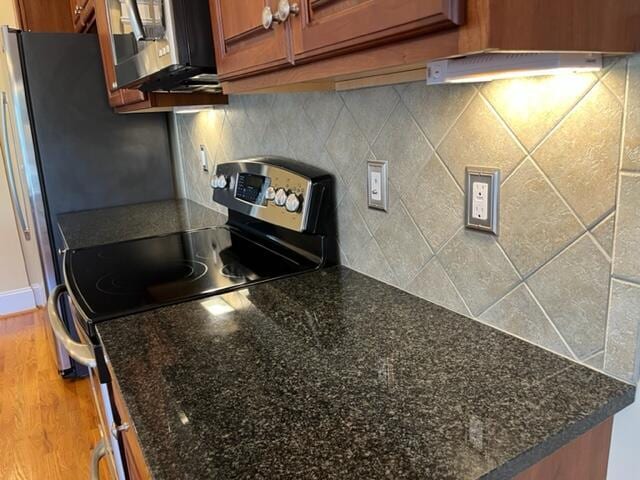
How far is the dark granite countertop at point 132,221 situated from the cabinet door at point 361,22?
1288mm

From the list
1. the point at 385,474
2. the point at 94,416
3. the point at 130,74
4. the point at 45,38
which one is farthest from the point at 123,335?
the point at 45,38

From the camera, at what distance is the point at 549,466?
69cm

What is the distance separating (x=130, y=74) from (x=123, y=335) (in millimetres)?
762

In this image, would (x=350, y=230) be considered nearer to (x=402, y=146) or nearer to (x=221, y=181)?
(x=402, y=146)

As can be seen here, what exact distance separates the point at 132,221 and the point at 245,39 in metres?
1.41

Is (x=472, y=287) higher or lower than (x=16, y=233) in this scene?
higher

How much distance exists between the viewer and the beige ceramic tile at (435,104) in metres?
0.89

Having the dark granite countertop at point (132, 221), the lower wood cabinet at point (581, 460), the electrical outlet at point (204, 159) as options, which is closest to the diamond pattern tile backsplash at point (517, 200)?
the lower wood cabinet at point (581, 460)

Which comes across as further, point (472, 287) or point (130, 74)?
point (130, 74)

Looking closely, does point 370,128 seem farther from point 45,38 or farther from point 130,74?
point 45,38

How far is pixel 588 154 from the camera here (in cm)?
70

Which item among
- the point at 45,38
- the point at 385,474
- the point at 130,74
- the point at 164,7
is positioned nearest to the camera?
the point at 385,474

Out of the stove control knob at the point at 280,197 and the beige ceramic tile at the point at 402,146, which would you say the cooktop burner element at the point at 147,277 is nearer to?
the stove control knob at the point at 280,197

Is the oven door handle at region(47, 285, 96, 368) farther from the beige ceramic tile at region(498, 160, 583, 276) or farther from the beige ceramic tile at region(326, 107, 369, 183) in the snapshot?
the beige ceramic tile at region(498, 160, 583, 276)
